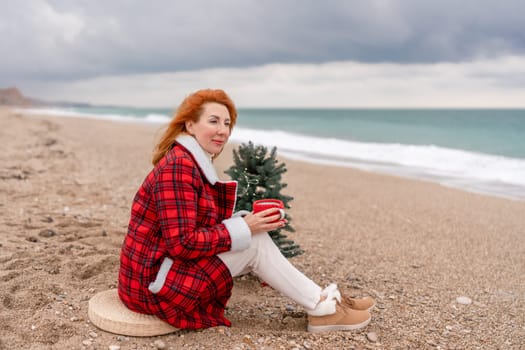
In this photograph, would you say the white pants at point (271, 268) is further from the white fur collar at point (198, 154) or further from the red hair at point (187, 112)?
the red hair at point (187, 112)

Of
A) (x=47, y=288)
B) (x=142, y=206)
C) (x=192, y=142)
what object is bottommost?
(x=47, y=288)

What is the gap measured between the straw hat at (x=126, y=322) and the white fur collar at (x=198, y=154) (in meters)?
1.01

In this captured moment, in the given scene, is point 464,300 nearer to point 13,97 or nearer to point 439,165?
point 439,165

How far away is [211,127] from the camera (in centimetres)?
326

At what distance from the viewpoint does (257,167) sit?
4.46 m

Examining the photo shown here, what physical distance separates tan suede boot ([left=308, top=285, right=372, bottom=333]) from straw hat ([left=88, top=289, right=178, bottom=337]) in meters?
0.96

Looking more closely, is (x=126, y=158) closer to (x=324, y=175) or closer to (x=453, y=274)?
(x=324, y=175)

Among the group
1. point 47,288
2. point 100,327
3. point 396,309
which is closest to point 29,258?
point 47,288

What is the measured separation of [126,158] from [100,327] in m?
9.60

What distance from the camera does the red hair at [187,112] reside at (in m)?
3.28

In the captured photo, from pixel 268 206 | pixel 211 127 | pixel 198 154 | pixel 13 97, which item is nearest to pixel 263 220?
pixel 268 206

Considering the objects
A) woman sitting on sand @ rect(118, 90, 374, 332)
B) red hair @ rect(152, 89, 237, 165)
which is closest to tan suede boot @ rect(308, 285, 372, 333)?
woman sitting on sand @ rect(118, 90, 374, 332)

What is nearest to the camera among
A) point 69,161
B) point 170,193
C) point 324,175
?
point 170,193

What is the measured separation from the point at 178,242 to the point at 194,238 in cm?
9
